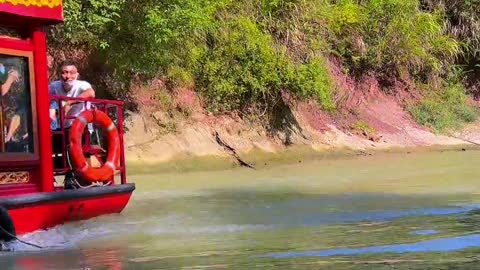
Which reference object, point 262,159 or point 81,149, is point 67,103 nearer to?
point 81,149

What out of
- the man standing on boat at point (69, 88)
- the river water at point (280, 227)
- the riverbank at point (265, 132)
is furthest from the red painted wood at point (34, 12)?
the riverbank at point (265, 132)

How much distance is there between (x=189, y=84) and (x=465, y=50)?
10713 mm

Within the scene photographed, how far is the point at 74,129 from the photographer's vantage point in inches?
315

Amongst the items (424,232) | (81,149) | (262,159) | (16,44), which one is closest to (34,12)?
(16,44)

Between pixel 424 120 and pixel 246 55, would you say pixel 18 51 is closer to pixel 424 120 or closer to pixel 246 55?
pixel 246 55

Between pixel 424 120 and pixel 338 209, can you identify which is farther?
pixel 424 120

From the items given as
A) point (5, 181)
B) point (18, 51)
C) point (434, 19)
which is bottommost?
point (5, 181)

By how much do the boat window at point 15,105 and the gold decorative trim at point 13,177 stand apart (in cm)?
20

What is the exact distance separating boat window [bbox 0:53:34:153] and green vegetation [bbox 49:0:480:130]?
17.0 feet

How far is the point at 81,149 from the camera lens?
8.09m

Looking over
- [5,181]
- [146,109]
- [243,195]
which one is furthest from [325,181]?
[5,181]

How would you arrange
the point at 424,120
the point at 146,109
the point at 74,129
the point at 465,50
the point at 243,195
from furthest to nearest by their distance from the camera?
1. the point at 465,50
2. the point at 424,120
3. the point at 146,109
4. the point at 243,195
5. the point at 74,129

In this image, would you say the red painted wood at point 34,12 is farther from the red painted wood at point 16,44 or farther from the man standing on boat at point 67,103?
the man standing on boat at point 67,103

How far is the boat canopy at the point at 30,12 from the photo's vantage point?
6914mm
